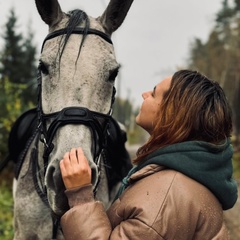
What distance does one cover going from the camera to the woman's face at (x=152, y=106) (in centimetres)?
229

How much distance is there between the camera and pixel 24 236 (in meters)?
3.32

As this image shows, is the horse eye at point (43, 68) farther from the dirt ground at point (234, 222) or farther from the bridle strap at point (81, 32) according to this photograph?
the dirt ground at point (234, 222)

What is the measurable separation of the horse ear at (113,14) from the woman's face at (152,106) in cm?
109

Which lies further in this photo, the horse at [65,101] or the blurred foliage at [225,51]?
the blurred foliage at [225,51]

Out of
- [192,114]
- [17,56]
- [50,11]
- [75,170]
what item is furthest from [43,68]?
[17,56]

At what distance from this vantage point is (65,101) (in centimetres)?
245

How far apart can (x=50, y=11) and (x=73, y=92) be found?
3.16 ft

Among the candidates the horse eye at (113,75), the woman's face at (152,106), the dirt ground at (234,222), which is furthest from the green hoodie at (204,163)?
the dirt ground at (234,222)

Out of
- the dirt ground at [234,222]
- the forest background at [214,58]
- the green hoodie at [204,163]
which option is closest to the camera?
the green hoodie at [204,163]

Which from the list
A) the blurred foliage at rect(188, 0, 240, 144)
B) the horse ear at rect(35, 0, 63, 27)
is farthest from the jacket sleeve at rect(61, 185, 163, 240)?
the blurred foliage at rect(188, 0, 240, 144)

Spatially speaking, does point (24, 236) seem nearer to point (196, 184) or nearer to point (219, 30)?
point (196, 184)

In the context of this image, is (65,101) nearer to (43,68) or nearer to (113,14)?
(43,68)

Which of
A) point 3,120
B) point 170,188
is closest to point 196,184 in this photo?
point 170,188

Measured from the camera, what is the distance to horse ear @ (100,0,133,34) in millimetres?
3242
